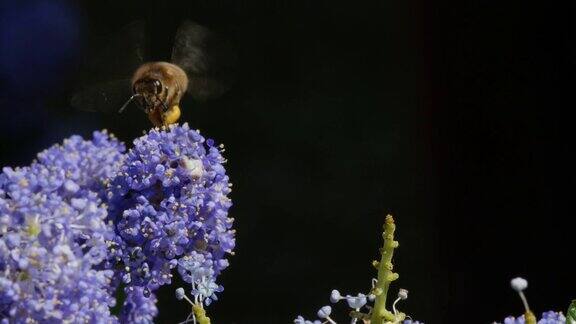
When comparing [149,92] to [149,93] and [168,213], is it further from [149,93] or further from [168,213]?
[168,213]

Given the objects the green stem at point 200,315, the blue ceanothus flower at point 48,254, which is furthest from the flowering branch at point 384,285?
the blue ceanothus flower at point 48,254

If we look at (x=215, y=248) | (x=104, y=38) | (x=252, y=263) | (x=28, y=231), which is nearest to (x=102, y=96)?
(x=104, y=38)

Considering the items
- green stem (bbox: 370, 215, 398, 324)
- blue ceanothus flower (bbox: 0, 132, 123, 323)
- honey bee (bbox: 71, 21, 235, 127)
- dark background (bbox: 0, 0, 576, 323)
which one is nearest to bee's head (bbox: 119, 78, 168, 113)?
honey bee (bbox: 71, 21, 235, 127)

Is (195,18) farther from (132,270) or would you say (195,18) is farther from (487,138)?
(132,270)

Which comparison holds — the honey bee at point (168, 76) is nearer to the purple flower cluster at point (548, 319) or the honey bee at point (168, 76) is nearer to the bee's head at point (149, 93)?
the bee's head at point (149, 93)

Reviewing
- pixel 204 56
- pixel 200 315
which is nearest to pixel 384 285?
pixel 200 315

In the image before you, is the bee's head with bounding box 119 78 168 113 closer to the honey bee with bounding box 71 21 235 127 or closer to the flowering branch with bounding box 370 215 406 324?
the honey bee with bounding box 71 21 235 127
